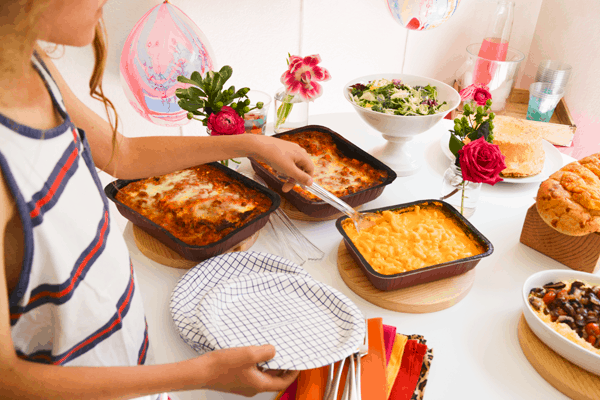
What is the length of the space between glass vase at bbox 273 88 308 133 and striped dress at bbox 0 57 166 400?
3.16 feet

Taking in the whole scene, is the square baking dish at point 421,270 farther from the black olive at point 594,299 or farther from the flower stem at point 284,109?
the flower stem at point 284,109

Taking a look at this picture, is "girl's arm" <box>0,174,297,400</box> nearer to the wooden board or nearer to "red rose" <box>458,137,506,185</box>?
"red rose" <box>458,137,506,185</box>

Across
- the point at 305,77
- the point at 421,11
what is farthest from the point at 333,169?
the point at 421,11

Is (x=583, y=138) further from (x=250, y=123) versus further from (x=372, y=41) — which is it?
(x=250, y=123)

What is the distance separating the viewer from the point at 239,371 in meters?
0.74

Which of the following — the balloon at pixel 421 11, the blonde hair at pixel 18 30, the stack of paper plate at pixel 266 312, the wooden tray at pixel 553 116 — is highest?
the blonde hair at pixel 18 30

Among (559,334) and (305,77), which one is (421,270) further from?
(305,77)

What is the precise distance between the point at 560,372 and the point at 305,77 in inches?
43.3

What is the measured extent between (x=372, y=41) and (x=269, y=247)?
2.28 metres

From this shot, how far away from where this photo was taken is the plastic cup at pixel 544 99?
294cm

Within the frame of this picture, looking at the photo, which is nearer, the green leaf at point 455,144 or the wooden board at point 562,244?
the wooden board at point 562,244

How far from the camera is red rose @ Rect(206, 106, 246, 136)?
1.35m

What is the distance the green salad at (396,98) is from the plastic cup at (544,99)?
1688 millimetres

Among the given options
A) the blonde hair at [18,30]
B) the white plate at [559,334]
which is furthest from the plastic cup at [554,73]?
the blonde hair at [18,30]
